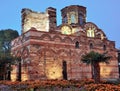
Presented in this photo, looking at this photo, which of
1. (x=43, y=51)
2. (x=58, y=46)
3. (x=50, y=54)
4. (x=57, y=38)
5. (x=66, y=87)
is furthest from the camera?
(x=57, y=38)

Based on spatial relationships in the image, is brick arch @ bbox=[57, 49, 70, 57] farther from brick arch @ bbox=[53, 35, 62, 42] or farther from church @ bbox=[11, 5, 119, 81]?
brick arch @ bbox=[53, 35, 62, 42]

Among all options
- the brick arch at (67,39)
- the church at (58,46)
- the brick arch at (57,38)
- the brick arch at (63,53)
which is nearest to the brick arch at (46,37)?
the church at (58,46)

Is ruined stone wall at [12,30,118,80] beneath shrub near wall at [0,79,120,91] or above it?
above

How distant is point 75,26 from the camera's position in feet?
101

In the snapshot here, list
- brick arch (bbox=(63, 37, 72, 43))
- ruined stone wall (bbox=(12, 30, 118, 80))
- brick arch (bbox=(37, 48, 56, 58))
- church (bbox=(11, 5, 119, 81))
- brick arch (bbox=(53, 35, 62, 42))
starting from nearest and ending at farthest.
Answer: ruined stone wall (bbox=(12, 30, 118, 80)), church (bbox=(11, 5, 119, 81)), brick arch (bbox=(37, 48, 56, 58)), brick arch (bbox=(53, 35, 62, 42)), brick arch (bbox=(63, 37, 72, 43))

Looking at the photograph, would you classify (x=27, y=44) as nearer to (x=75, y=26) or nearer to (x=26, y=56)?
(x=26, y=56)

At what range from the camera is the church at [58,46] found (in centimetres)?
2452

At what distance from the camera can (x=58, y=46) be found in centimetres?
2633

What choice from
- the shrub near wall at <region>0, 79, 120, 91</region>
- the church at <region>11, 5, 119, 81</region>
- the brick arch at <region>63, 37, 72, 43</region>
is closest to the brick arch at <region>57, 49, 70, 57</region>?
the church at <region>11, 5, 119, 81</region>

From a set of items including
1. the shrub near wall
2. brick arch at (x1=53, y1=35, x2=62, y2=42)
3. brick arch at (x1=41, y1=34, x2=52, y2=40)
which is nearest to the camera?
the shrub near wall

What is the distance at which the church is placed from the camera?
24.5 m

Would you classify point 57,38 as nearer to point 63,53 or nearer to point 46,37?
point 46,37

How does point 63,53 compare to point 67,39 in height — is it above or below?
below

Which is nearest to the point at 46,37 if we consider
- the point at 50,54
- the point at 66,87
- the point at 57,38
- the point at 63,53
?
the point at 57,38
